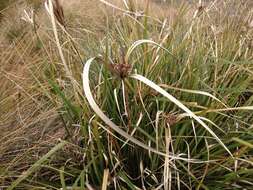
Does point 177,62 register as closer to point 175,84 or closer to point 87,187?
point 175,84

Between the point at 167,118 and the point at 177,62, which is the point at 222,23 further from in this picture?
the point at 167,118

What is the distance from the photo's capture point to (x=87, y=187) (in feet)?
4.86

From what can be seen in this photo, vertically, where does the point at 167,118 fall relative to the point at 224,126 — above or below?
above

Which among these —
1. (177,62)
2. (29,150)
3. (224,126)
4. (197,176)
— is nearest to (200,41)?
(177,62)

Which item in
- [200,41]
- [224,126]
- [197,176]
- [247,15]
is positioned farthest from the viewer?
[247,15]

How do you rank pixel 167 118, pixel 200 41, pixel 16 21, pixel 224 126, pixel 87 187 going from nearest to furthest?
1. pixel 167 118
2. pixel 87 187
3. pixel 224 126
4. pixel 200 41
5. pixel 16 21

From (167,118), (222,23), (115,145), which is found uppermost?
(167,118)

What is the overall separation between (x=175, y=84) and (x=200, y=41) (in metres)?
0.39

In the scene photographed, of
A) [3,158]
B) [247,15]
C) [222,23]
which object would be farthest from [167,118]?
[222,23]

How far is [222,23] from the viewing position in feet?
8.45

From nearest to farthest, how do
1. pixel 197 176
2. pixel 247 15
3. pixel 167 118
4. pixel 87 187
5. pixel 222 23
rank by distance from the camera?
pixel 167 118
pixel 87 187
pixel 197 176
pixel 247 15
pixel 222 23

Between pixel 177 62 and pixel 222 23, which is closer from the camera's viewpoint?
pixel 177 62

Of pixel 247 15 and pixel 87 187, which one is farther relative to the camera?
pixel 247 15

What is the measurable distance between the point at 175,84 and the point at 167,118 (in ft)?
1.36
